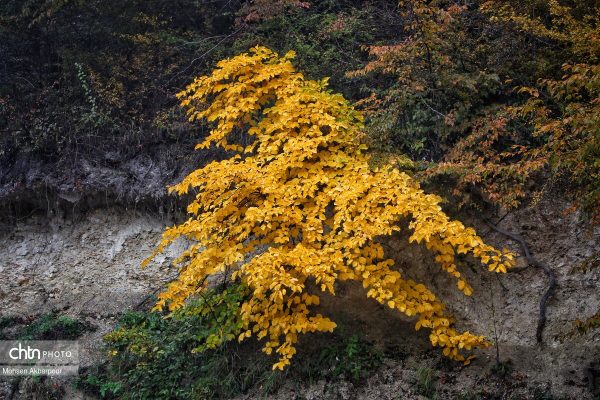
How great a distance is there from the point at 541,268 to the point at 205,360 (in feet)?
14.0

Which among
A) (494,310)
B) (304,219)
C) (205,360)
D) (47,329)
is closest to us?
(304,219)

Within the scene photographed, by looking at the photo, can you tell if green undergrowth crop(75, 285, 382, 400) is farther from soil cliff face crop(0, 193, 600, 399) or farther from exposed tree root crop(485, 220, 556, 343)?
exposed tree root crop(485, 220, 556, 343)

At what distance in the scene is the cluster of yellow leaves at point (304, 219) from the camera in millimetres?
6102

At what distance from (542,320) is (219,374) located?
12.6 ft

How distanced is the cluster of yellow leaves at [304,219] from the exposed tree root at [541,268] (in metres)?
0.62

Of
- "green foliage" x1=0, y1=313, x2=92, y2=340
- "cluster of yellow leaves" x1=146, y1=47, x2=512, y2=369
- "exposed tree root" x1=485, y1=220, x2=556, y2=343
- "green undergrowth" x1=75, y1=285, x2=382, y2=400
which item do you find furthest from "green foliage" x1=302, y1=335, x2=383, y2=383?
"green foliage" x1=0, y1=313, x2=92, y2=340

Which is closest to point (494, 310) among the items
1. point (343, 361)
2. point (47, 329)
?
point (343, 361)

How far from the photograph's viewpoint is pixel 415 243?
7.42 meters


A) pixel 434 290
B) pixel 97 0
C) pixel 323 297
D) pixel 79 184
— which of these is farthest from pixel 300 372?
pixel 97 0

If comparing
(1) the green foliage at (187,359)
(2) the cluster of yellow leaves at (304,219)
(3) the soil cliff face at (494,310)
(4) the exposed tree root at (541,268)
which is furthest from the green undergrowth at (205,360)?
(4) the exposed tree root at (541,268)

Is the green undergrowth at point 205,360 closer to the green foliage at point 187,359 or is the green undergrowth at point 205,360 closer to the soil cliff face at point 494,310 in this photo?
the green foliage at point 187,359

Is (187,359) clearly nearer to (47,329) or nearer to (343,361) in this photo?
(343,361)

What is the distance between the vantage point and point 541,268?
7.18m

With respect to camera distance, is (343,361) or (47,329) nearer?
(343,361)
